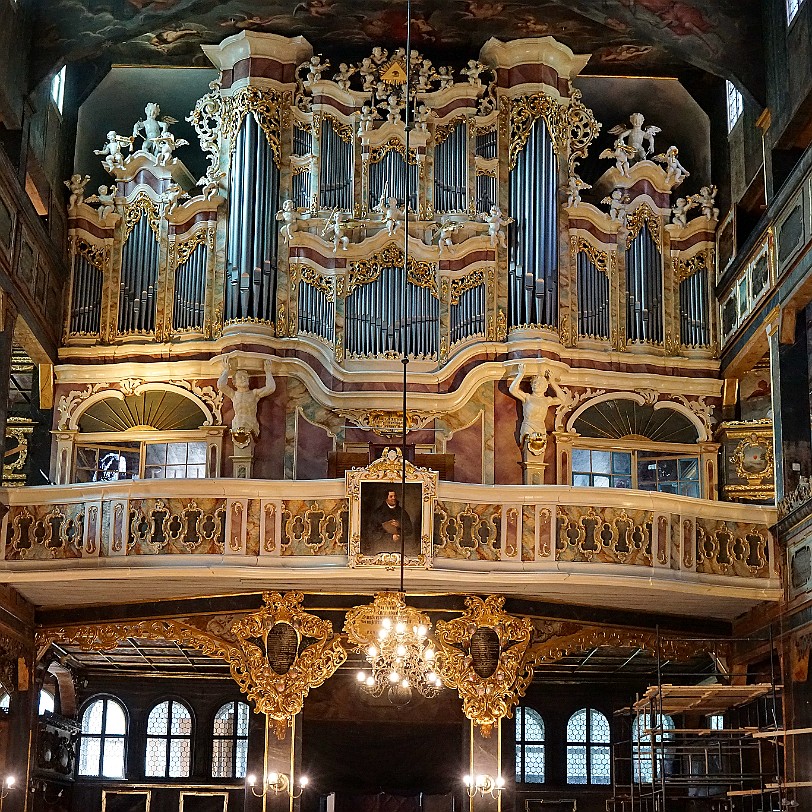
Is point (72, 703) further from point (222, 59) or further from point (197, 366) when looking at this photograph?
point (222, 59)

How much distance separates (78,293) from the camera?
2475cm

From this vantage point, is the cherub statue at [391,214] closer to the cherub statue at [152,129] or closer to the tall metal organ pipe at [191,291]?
the tall metal organ pipe at [191,291]

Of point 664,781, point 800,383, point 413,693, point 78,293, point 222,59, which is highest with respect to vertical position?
point 222,59

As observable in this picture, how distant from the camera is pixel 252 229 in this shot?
24328mm

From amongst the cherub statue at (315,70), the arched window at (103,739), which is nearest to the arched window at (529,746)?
the arched window at (103,739)

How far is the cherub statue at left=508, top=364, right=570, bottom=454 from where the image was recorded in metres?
23.5

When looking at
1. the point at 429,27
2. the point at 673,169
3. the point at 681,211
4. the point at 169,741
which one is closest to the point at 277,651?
the point at 169,741

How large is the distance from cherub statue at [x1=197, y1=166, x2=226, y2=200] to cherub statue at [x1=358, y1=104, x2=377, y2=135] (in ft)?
8.08

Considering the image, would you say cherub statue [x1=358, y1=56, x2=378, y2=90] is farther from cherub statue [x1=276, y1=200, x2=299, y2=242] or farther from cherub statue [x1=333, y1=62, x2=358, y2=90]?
cherub statue [x1=276, y1=200, x2=299, y2=242]

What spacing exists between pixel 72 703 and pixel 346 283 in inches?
384

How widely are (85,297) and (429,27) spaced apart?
750 centimetres

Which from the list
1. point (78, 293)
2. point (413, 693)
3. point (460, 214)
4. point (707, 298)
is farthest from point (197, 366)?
point (707, 298)

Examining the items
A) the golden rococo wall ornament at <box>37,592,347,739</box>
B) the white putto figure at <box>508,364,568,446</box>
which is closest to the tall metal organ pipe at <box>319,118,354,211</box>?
the white putto figure at <box>508,364,568,446</box>

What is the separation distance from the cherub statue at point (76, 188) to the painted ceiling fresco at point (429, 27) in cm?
206
